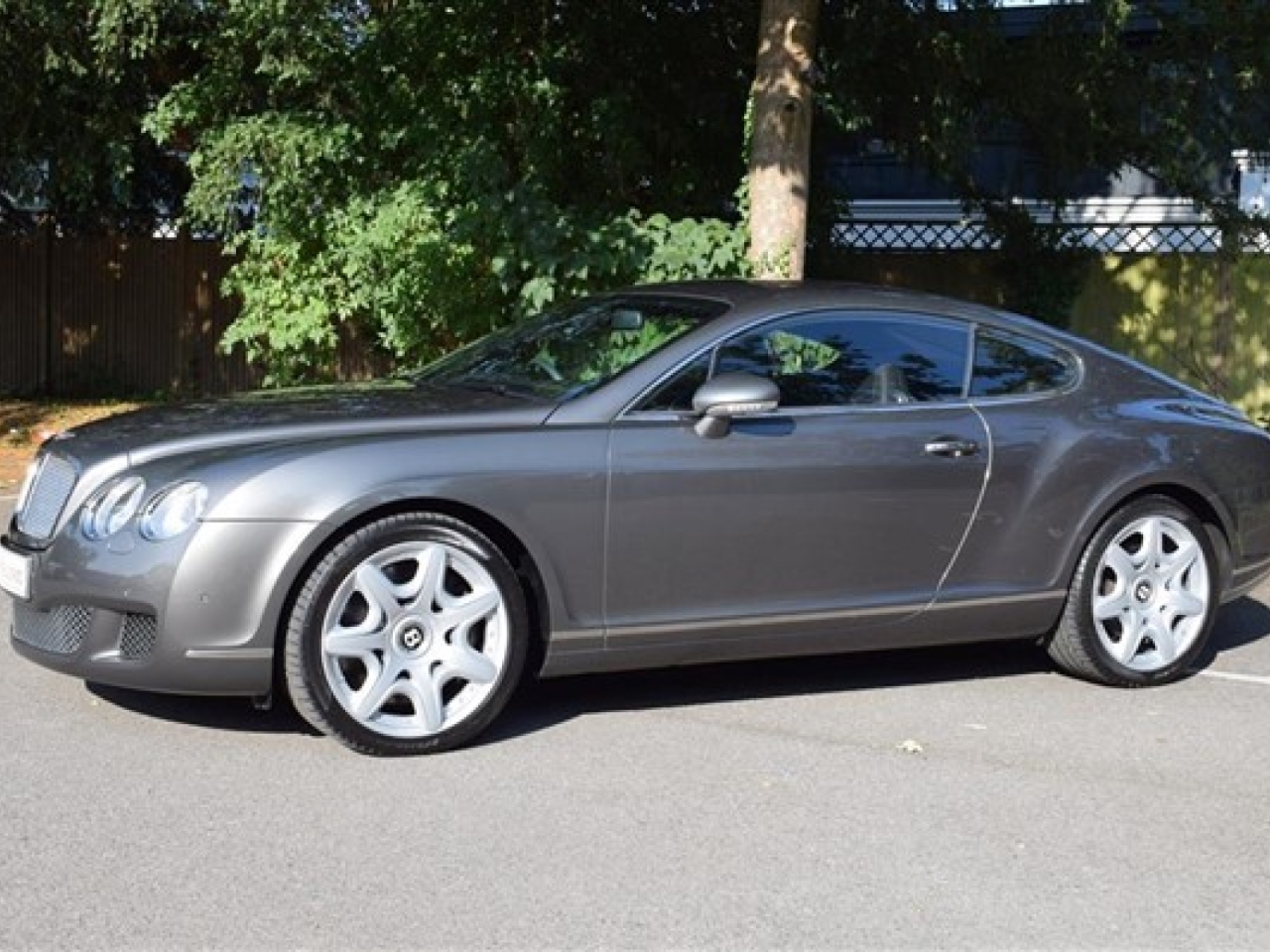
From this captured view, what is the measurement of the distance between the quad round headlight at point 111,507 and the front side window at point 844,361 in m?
1.67

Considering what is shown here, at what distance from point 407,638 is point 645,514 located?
0.87 meters

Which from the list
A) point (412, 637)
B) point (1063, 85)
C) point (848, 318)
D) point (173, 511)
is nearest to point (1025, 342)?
point (848, 318)

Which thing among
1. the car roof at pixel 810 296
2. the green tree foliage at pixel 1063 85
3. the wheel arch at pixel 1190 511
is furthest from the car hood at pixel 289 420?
the green tree foliage at pixel 1063 85

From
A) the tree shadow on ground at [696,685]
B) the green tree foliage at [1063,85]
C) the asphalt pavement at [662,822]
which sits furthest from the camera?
the green tree foliage at [1063,85]

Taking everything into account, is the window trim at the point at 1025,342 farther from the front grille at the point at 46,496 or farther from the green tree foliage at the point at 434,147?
the green tree foliage at the point at 434,147

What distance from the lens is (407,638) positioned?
5.57m

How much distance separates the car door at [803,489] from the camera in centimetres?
584

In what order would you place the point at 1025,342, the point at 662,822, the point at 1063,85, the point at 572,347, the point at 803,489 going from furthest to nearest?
1. the point at 1063,85
2. the point at 1025,342
3. the point at 572,347
4. the point at 803,489
5. the point at 662,822

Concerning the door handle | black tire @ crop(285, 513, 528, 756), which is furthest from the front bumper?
the door handle

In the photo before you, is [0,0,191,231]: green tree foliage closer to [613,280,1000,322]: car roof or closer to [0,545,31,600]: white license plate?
[613,280,1000,322]: car roof

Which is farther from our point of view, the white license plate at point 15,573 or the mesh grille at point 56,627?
the white license plate at point 15,573

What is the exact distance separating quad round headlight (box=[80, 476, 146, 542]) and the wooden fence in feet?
40.2

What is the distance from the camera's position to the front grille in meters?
5.67

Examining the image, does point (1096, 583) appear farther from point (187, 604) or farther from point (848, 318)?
point (187, 604)
